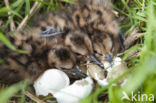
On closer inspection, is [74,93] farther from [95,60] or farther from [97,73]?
[95,60]

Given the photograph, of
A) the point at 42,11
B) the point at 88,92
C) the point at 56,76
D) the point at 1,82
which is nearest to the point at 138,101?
the point at 88,92

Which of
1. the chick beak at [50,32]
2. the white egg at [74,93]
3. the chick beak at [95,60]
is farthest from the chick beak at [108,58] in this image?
the chick beak at [50,32]

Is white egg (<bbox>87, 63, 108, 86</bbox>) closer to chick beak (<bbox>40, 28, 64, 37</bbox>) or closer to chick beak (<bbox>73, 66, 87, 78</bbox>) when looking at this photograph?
chick beak (<bbox>73, 66, 87, 78</bbox>)

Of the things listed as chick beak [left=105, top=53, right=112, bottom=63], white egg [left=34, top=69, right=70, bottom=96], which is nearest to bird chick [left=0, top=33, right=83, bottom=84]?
white egg [left=34, top=69, right=70, bottom=96]

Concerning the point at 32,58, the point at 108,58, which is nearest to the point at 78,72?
the point at 108,58

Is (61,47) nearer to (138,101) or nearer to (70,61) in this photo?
(70,61)

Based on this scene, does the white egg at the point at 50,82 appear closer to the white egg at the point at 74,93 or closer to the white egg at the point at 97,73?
the white egg at the point at 74,93
